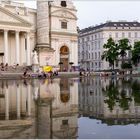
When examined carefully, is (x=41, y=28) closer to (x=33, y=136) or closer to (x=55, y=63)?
(x=55, y=63)

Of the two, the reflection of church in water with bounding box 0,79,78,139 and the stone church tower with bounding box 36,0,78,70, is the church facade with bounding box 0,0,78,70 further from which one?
the reflection of church in water with bounding box 0,79,78,139

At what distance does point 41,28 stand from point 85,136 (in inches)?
2458

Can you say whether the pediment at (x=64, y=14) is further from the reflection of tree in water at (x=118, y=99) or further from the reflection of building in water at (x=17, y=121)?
the reflection of building in water at (x=17, y=121)

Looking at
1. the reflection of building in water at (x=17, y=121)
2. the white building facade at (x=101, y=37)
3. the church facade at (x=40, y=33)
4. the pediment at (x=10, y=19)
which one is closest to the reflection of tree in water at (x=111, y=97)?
the reflection of building in water at (x=17, y=121)

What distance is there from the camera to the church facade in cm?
6774

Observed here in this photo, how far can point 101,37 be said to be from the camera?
125062 millimetres

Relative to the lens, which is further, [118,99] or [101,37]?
[101,37]

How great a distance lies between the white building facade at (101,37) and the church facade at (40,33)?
43170mm

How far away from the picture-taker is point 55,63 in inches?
3054

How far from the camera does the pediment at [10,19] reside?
67.2m

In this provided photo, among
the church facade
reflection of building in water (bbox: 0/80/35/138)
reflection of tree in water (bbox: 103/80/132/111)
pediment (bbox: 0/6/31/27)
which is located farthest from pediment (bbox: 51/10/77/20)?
reflection of building in water (bbox: 0/80/35/138)

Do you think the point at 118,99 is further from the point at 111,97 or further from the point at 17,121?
the point at 17,121

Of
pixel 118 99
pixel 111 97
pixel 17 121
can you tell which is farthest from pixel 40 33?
pixel 17 121

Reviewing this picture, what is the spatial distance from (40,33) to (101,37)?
57.1 m
